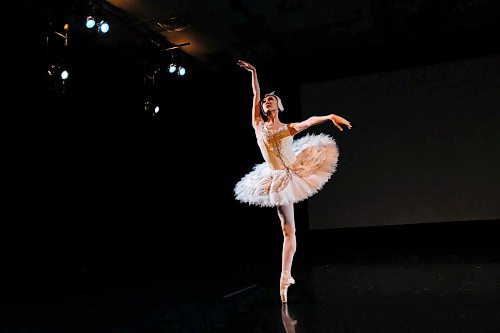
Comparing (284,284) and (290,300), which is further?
(290,300)

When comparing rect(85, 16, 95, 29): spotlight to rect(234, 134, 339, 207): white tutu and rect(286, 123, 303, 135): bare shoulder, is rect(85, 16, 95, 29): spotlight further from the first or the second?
rect(286, 123, 303, 135): bare shoulder

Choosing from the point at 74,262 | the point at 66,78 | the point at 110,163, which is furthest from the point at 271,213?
the point at 66,78

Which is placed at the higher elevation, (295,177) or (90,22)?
(90,22)

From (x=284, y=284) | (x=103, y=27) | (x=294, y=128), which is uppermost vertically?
(x=103, y=27)

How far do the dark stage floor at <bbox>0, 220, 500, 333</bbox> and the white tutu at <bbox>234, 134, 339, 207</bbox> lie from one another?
0.64 meters

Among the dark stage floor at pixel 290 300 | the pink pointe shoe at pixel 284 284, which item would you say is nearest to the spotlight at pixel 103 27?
the dark stage floor at pixel 290 300

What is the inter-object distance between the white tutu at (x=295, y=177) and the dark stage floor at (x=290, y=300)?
2.10 ft

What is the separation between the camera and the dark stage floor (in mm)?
1977

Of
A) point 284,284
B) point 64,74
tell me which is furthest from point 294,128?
point 64,74

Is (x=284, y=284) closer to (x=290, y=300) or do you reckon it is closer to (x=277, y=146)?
(x=290, y=300)

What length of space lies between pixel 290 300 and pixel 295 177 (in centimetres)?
78

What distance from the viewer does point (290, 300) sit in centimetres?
265

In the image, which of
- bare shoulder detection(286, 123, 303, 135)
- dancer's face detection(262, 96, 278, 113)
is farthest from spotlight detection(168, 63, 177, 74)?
bare shoulder detection(286, 123, 303, 135)

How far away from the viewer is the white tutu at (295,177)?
254cm
